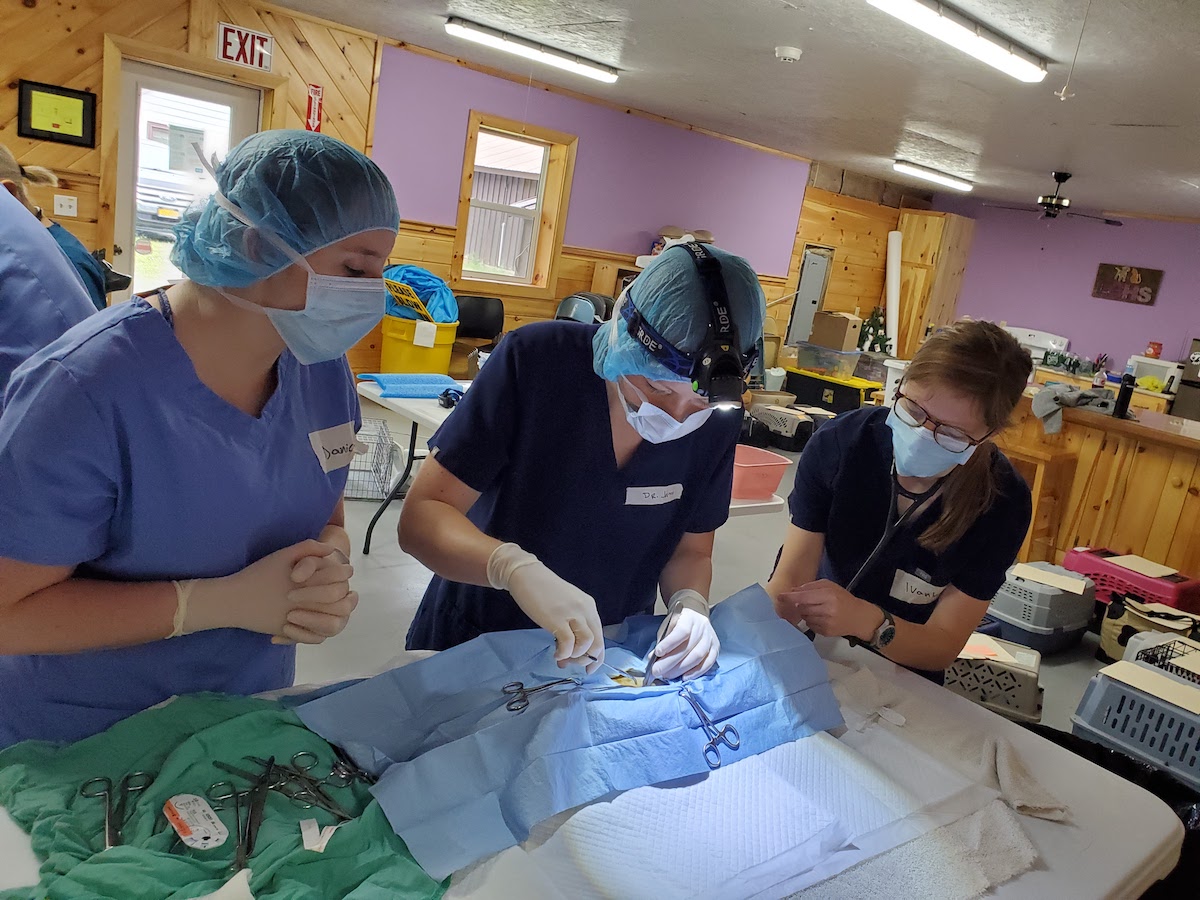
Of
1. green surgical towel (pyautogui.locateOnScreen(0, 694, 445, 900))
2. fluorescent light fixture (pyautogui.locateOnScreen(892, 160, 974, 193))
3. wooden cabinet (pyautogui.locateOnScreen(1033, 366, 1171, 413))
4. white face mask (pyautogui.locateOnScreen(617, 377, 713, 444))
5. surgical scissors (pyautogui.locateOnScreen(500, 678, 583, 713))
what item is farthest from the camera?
fluorescent light fixture (pyautogui.locateOnScreen(892, 160, 974, 193))

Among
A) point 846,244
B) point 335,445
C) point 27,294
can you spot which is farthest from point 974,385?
point 846,244

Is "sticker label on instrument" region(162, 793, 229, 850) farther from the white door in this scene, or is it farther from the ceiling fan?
the ceiling fan

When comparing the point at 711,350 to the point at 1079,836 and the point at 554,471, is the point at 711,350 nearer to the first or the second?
the point at 554,471

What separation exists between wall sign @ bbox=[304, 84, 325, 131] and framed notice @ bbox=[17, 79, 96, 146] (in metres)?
1.34

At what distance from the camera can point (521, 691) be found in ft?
3.90

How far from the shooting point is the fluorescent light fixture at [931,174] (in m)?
8.11

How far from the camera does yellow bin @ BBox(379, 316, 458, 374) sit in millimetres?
5703

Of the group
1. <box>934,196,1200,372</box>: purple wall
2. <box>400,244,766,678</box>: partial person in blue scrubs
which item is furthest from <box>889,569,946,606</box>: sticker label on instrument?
<box>934,196,1200,372</box>: purple wall

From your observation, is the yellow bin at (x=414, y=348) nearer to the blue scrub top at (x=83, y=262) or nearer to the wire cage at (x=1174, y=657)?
the blue scrub top at (x=83, y=262)

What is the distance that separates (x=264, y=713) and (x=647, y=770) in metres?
0.52

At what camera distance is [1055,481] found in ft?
14.7

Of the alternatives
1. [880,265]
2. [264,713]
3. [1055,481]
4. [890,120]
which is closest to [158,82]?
[890,120]

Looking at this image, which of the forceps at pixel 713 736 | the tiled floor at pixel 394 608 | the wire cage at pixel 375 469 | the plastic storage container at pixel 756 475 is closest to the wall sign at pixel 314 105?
the wire cage at pixel 375 469

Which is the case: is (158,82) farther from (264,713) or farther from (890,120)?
(264,713)
